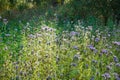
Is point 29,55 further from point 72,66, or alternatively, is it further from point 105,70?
point 105,70

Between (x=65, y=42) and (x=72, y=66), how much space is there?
103 cm

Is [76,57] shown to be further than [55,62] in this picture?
Yes

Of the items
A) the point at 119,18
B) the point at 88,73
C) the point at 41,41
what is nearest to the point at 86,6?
the point at 119,18

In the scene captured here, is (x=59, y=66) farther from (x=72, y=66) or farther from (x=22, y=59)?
(x=22, y=59)

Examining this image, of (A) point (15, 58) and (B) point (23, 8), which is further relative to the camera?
(B) point (23, 8)

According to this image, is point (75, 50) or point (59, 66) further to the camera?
point (75, 50)

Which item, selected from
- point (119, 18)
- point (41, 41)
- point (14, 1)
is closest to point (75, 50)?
point (41, 41)

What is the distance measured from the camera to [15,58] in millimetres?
5707

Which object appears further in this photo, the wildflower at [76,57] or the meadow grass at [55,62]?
the wildflower at [76,57]

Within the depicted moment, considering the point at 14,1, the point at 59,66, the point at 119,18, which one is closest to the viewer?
the point at 59,66

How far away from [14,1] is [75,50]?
387 inches

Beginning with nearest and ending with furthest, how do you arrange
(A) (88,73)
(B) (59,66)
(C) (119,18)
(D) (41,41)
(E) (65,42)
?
(A) (88,73)
(B) (59,66)
(D) (41,41)
(E) (65,42)
(C) (119,18)

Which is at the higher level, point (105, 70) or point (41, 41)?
point (41, 41)

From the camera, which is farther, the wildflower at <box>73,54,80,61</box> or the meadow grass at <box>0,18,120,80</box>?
the wildflower at <box>73,54,80,61</box>
